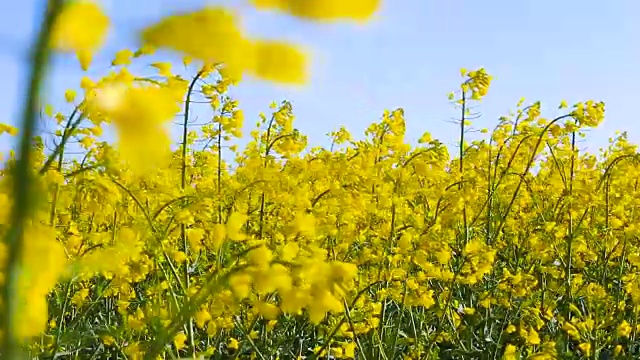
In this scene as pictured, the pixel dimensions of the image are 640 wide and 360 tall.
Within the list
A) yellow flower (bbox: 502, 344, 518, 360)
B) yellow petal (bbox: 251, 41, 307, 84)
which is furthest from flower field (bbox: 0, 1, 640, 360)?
yellow petal (bbox: 251, 41, 307, 84)

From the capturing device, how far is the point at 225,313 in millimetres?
3084

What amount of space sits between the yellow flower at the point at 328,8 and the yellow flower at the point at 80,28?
7 cm

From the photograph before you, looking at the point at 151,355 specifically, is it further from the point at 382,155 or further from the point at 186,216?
the point at 382,155

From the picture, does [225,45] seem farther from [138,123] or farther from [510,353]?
[510,353]

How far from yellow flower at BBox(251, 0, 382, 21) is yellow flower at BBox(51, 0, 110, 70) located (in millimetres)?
70

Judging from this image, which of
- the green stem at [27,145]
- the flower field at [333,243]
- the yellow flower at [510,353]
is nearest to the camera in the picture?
the green stem at [27,145]

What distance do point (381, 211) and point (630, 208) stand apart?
9.39 feet

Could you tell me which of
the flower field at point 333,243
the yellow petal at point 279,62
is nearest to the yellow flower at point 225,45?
the yellow petal at point 279,62

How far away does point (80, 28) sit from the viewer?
0.33m

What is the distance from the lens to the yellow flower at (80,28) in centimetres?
31

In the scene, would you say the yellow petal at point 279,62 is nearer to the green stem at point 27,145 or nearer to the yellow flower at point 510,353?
the green stem at point 27,145

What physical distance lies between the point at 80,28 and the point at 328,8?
100mm

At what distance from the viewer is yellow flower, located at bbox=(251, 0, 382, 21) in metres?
0.33

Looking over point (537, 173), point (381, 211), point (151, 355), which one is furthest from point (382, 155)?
point (151, 355)
